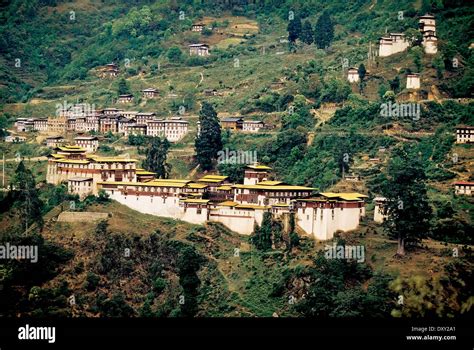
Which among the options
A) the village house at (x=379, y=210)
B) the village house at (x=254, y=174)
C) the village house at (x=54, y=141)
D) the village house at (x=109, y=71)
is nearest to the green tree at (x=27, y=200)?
the village house at (x=54, y=141)

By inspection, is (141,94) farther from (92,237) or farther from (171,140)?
(92,237)

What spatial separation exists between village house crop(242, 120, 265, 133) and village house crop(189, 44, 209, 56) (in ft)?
55.8

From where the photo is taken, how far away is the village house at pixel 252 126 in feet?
254

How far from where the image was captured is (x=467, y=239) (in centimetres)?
6072

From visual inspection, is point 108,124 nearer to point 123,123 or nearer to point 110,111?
point 123,123

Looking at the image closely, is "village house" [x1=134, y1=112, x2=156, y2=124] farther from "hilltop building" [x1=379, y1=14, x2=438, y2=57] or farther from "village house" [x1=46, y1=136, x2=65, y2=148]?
"hilltop building" [x1=379, y1=14, x2=438, y2=57]

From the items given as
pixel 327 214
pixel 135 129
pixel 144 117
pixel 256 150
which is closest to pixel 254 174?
pixel 327 214

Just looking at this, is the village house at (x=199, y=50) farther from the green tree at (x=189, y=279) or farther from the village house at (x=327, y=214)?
the green tree at (x=189, y=279)

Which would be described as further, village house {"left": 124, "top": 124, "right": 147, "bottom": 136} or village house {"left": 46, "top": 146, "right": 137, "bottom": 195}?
village house {"left": 124, "top": 124, "right": 147, "bottom": 136}

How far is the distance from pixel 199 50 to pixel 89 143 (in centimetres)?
1939

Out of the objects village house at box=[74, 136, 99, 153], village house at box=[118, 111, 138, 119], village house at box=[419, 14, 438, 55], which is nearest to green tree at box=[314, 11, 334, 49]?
village house at box=[419, 14, 438, 55]

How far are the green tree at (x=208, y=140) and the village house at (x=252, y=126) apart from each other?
5.02 meters

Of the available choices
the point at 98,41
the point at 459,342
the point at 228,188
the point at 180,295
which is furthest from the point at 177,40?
the point at 459,342

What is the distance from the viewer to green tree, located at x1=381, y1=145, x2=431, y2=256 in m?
59.7
